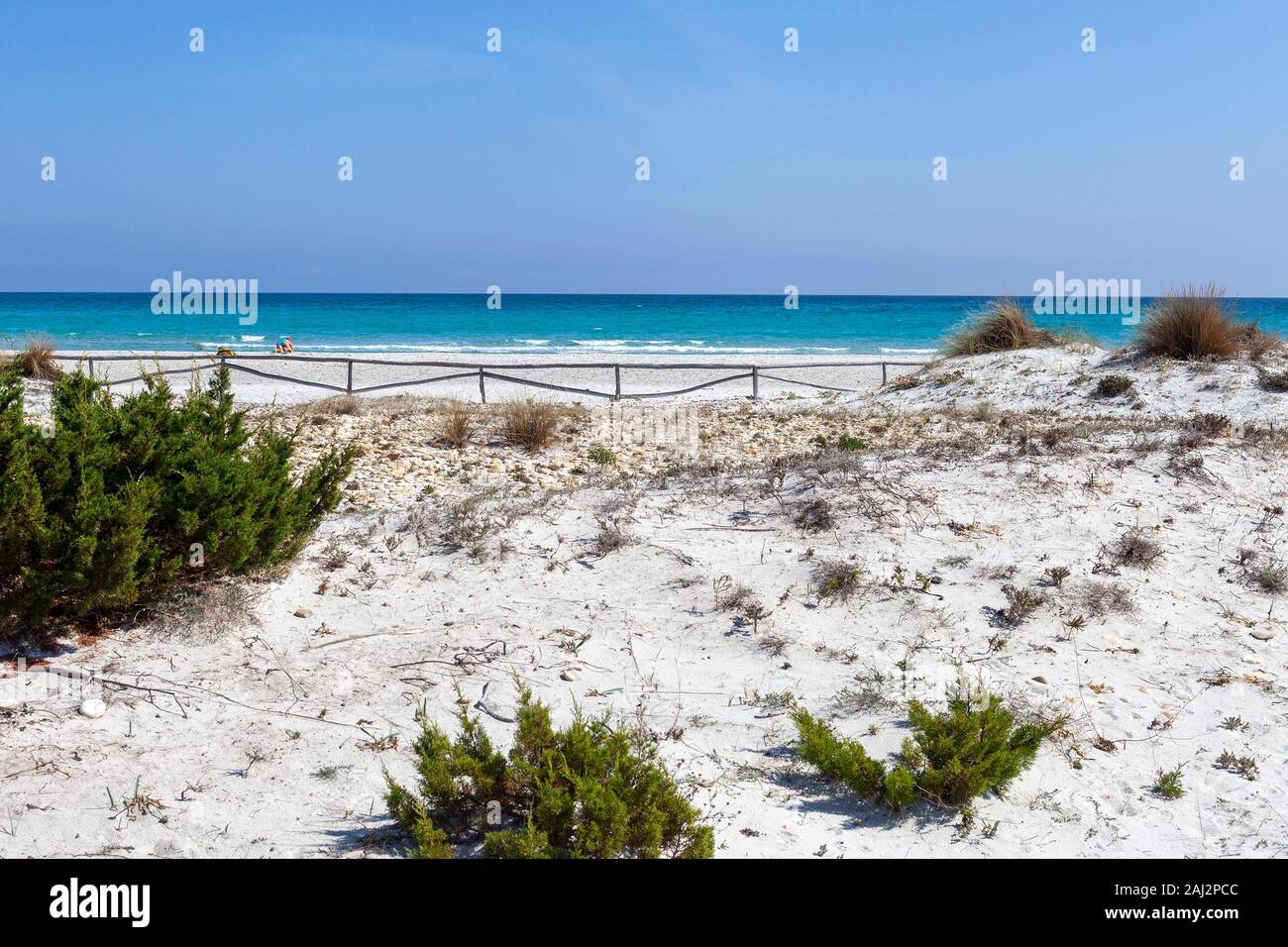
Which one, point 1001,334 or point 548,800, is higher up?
point 1001,334

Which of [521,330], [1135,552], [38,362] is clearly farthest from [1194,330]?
[521,330]

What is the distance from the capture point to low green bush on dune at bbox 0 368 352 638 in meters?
4.16

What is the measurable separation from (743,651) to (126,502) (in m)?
3.19

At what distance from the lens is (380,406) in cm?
1329

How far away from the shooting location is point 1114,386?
13.8 metres

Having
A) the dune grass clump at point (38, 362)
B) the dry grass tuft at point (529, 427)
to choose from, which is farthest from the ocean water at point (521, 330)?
the dry grass tuft at point (529, 427)

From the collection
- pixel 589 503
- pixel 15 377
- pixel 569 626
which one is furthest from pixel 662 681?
pixel 15 377

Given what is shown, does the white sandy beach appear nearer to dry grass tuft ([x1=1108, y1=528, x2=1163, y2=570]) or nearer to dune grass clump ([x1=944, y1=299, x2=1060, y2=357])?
dry grass tuft ([x1=1108, y1=528, x2=1163, y2=570])

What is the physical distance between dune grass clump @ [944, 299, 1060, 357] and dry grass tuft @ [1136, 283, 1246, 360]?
107 inches

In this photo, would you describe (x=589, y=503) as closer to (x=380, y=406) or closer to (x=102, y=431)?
(x=102, y=431)

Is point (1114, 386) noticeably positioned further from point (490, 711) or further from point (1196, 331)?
point (490, 711)

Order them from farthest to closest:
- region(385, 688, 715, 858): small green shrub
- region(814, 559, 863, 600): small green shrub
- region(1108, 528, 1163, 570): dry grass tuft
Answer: region(1108, 528, 1163, 570): dry grass tuft
region(814, 559, 863, 600): small green shrub
region(385, 688, 715, 858): small green shrub

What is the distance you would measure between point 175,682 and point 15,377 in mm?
2000

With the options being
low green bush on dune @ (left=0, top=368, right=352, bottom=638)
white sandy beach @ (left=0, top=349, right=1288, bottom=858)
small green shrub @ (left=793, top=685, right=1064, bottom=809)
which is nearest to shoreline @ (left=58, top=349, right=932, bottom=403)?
Answer: white sandy beach @ (left=0, top=349, right=1288, bottom=858)
